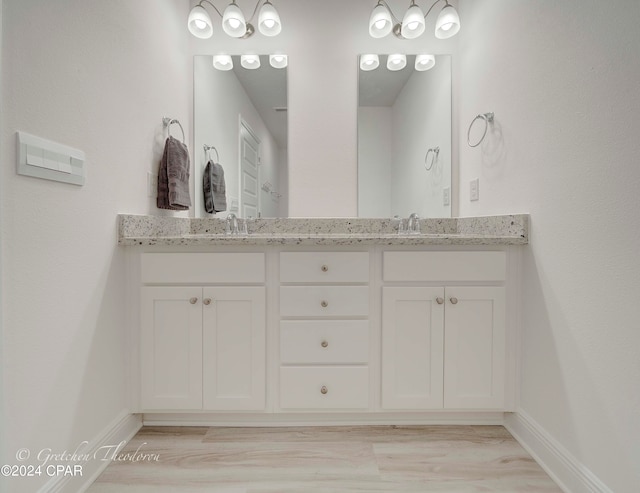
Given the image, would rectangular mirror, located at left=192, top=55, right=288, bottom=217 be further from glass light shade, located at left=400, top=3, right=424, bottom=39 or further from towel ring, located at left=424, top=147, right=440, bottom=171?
towel ring, located at left=424, top=147, right=440, bottom=171

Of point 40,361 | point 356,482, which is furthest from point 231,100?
point 356,482

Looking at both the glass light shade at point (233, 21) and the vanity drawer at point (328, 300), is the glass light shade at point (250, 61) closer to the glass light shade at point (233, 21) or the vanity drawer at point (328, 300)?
the glass light shade at point (233, 21)

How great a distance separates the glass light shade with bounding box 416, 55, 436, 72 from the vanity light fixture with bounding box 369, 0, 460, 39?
0.11 metres

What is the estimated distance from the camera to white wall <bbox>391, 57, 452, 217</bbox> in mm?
1951

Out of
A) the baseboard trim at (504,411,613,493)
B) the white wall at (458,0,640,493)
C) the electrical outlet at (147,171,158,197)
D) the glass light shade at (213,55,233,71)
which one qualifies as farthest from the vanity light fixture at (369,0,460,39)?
the baseboard trim at (504,411,613,493)

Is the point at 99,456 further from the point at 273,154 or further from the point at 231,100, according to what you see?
the point at 231,100

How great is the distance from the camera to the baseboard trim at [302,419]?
1465mm

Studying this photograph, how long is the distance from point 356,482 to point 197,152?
5.86ft

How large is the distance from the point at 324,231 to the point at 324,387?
0.86m

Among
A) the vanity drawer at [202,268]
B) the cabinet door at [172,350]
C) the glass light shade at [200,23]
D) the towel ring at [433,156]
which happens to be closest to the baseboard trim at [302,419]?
the cabinet door at [172,350]

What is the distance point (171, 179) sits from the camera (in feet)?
5.28

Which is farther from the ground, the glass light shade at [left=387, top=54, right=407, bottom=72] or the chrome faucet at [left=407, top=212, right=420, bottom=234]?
the glass light shade at [left=387, top=54, right=407, bottom=72]

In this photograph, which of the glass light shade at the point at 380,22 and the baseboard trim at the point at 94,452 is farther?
the glass light shade at the point at 380,22

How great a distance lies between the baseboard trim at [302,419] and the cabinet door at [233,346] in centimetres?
12
